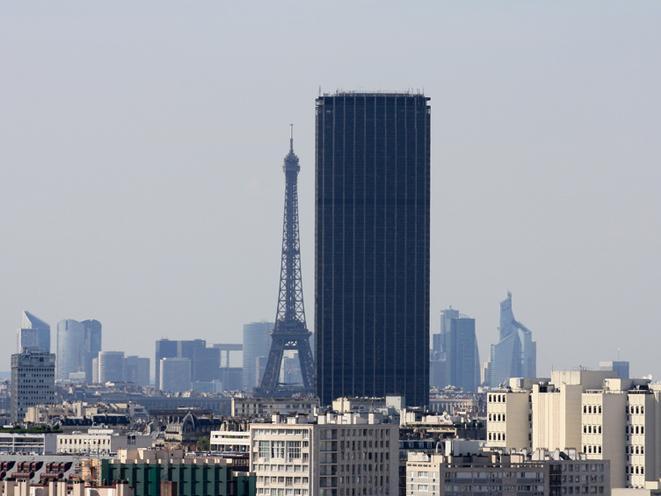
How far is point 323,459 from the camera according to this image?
14312cm

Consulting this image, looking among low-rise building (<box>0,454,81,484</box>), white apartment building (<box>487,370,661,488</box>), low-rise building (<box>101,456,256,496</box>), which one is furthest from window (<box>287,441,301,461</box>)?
low-rise building (<box>101,456,256,496</box>)

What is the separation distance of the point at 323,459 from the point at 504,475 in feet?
34.0

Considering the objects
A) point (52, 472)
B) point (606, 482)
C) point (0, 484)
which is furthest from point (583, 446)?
point (0, 484)

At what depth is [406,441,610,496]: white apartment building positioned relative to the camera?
14912 centimetres

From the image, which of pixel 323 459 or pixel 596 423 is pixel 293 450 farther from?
pixel 596 423

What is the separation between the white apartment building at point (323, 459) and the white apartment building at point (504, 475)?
1.61 metres

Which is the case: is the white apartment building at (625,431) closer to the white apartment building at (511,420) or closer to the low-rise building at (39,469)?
the white apartment building at (511,420)

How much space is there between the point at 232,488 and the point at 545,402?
67.9m

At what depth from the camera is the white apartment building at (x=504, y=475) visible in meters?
149

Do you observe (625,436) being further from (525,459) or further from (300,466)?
(300,466)

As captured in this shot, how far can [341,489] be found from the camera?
469ft

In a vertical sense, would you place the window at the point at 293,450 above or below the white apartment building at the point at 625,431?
Result: below

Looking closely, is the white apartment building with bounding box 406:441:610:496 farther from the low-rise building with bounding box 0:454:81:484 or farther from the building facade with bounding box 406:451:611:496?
the low-rise building with bounding box 0:454:81:484

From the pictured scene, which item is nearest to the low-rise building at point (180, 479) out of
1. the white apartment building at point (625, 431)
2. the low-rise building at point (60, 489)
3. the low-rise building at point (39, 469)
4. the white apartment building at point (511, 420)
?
the low-rise building at point (39, 469)
